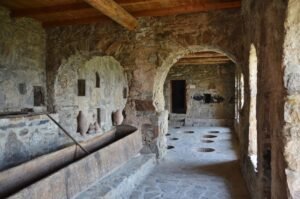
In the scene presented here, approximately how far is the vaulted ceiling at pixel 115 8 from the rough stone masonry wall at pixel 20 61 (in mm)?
240

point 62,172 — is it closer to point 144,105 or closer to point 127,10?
point 144,105

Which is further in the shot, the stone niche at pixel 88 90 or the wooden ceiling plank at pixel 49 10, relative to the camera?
the stone niche at pixel 88 90

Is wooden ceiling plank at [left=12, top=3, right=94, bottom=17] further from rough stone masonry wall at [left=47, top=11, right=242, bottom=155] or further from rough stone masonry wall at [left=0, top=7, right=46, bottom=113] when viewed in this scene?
rough stone masonry wall at [left=47, top=11, right=242, bottom=155]

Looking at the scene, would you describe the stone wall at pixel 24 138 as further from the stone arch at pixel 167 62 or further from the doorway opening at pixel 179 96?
the doorway opening at pixel 179 96

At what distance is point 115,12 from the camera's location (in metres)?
3.26

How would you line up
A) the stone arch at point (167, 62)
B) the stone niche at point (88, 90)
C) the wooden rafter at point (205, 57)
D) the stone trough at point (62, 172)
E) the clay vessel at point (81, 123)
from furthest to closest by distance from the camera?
1. the wooden rafter at point (205, 57)
2. the clay vessel at point (81, 123)
3. the stone niche at point (88, 90)
4. the stone arch at point (167, 62)
5. the stone trough at point (62, 172)

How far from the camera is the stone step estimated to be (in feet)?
7.97

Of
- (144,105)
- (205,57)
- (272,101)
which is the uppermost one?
(205,57)

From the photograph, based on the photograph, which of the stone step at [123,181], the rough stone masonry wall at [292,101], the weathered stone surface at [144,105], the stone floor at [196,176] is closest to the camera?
the rough stone masonry wall at [292,101]

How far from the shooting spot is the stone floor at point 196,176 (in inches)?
119

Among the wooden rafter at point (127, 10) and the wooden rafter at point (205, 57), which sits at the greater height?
the wooden rafter at point (127, 10)

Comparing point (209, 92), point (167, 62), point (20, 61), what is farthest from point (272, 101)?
point (209, 92)

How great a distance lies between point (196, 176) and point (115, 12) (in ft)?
7.99

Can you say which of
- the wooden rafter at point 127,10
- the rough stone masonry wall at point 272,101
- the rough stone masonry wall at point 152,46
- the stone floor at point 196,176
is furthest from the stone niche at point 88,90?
the rough stone masonry wall at point 272,101
